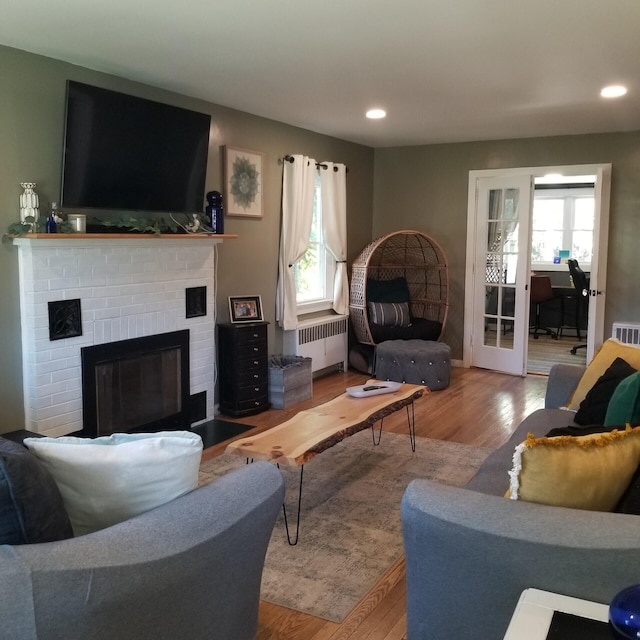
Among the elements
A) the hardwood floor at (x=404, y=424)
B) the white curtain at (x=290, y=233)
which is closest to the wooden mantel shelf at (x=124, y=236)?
the white curtain at (x=290, y=233)

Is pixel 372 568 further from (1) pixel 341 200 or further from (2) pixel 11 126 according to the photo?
(1) pixel 341 200

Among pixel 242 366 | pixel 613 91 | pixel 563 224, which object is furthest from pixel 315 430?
pixel 563 224

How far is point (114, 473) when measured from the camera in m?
1.75

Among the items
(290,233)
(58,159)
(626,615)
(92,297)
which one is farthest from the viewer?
(290,233)

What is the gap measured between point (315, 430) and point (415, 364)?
2735 millimetres

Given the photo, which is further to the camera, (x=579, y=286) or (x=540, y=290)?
(x=540, y=290)

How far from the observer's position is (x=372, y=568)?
275 centimetres

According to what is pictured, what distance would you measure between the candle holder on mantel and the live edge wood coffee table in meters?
1.63

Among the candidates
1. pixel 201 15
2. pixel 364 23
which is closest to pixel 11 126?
pixel 201 15

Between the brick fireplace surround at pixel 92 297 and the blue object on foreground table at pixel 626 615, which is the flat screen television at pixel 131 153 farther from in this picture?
the blue object on foreground table at pixel 626 615

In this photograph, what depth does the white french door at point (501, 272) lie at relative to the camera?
650 centimetres

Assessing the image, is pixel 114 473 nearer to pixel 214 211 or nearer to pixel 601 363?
pixel 601 363

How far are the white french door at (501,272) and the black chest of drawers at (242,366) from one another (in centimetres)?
273

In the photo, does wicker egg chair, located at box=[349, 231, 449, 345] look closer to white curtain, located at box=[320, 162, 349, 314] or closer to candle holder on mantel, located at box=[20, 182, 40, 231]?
white curtain, located at box=[320, 162, 349, 314]
